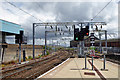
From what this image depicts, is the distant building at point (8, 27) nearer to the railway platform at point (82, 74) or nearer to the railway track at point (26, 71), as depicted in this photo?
the railway track at point (26, 71)

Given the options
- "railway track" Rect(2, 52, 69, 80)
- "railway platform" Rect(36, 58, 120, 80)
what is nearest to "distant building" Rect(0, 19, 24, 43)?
"railway track" Rect(2, 52, 69, 80)

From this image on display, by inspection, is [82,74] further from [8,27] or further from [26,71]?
[8,27]

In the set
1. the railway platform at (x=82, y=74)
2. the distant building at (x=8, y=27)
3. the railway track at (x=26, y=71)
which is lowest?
the railway track at (x=26, y=71)

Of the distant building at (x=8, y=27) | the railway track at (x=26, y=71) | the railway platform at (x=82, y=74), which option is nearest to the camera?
the railway platform at (x=82, y=74)

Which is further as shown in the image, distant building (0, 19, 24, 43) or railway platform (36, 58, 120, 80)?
distant building (0, 19, 24, 43)

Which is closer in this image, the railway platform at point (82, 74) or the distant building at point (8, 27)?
the railway platform at point (82, 74)

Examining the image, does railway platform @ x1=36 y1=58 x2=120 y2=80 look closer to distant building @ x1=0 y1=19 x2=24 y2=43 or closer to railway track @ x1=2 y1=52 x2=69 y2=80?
railway track @ x1=2 y1=52 x2=69 y2=80

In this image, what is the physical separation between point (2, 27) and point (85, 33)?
12.4 m

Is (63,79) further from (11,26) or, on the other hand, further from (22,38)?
(11,26)

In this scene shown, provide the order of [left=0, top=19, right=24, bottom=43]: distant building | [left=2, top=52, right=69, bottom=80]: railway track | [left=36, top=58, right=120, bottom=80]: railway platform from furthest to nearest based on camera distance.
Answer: [left=0, top=19, right=24, bottom=43]: distant building
[left=2, top=52, right=69, bottom=80]: railway track
[left=36, top=58, right=120, bottom=80]: railway platform

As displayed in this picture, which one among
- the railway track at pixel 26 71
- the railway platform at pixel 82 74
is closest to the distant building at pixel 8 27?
the railway track at pixel 26 71

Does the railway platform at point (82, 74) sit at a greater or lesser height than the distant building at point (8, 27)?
lesser

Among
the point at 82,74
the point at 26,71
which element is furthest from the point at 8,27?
the point at 82,74

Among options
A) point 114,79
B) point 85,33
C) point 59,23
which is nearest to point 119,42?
point 59,23
